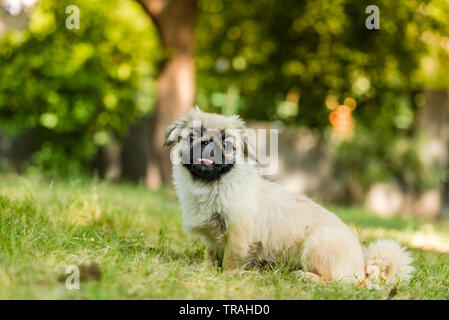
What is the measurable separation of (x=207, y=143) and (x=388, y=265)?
1694mm

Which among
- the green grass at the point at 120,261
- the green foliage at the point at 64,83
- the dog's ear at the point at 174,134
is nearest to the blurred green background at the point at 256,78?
the green foliage at the point at 64,83

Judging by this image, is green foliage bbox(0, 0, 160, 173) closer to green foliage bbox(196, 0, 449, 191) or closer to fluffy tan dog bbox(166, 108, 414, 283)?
green foliage bbox(196, 0, 449, 191)

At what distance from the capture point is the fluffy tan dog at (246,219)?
3.73 meters

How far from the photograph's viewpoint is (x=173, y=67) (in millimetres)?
9328

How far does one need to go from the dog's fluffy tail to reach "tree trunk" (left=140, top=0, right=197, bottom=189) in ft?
18.5

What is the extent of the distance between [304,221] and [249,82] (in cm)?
993

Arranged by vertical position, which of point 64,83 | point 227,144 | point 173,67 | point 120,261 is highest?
point 173,67

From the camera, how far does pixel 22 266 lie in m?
2.94

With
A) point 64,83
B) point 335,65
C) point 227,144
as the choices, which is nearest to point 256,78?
point 335,65

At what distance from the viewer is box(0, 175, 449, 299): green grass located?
2.88 meters

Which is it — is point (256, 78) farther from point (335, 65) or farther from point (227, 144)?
point (227, 144)

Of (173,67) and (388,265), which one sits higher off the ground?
(173,67)

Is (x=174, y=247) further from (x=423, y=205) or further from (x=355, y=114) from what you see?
(x=355, y=114)

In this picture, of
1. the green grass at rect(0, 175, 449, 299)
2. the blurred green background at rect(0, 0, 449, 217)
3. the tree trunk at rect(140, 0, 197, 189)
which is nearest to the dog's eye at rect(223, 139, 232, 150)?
the green grass at rect(0, 175, 449, 299)
